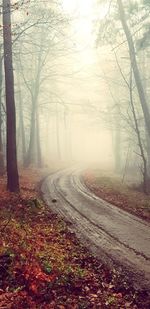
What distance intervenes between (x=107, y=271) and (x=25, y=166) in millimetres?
23547

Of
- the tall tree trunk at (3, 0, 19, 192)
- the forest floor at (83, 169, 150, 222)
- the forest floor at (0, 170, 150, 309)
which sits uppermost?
the tall tree trunk at (3, 0, 19, 192)

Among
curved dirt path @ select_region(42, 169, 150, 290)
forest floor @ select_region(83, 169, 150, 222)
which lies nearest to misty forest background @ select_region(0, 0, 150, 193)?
forest floor @ select_region(83, 169, 150, 222)

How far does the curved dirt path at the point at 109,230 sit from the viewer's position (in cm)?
927

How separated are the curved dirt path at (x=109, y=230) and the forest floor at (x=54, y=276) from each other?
41cm

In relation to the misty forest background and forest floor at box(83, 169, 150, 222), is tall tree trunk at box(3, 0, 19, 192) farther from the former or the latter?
forest floor at box(83, 169, 150, 222)

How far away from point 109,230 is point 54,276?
424 cm

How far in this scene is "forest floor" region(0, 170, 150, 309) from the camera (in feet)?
23.7

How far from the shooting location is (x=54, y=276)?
823 cm

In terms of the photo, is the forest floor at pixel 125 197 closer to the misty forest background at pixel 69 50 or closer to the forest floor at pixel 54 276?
the misty forest background at pixel 69 50

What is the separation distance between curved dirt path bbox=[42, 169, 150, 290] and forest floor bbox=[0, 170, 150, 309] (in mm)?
414

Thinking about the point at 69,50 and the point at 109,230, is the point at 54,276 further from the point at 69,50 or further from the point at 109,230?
the point at 69,50

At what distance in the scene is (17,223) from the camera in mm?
12055

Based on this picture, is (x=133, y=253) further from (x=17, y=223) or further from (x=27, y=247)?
(x=17, y=223)

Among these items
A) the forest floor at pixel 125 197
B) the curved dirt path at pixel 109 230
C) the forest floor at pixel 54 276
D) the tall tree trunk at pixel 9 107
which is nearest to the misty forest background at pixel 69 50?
the tall tree trunk at pixel 9 107
